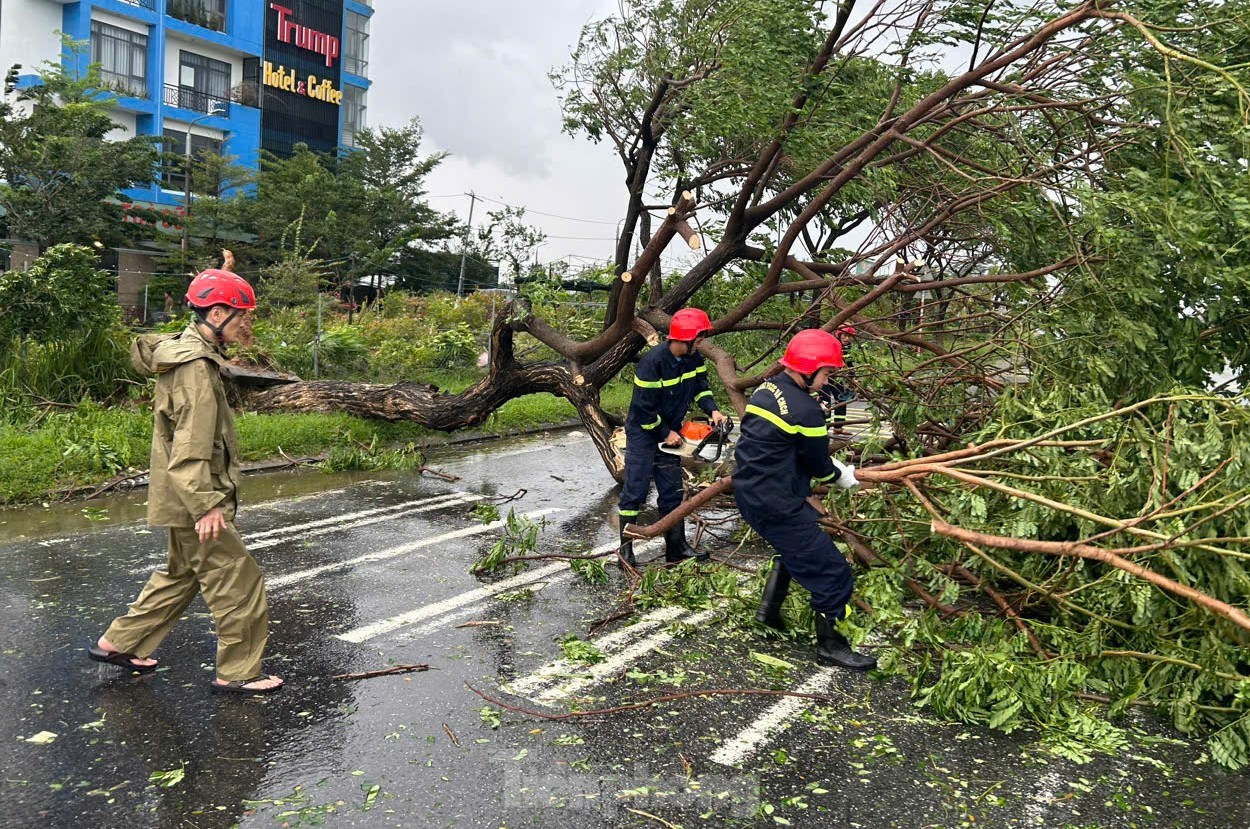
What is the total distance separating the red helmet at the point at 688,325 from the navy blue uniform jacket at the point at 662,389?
217 millimetres

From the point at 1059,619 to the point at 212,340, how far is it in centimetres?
436

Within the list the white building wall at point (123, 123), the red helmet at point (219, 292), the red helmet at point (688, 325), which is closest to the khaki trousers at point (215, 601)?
the red helmet at point (219, 292)

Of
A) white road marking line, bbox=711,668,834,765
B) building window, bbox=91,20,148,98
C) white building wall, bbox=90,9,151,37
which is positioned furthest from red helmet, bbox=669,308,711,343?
white building wall, bbox=90,9,151,37

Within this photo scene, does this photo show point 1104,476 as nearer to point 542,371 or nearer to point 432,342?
point 542,371

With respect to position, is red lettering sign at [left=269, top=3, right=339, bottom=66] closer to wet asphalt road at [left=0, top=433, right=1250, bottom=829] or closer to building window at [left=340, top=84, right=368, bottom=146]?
A: building window at [left=340, top=84, right=368, bottom=146]

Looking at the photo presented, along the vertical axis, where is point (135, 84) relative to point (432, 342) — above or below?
above

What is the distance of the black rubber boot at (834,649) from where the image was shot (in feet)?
15.8

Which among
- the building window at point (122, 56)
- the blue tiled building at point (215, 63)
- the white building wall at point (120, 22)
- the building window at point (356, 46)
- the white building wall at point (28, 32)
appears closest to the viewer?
the white building wall at point (28, 32)

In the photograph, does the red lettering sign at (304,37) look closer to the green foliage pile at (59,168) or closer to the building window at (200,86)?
the building window at (200,86)

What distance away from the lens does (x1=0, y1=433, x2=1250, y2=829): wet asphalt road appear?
3.38 metres

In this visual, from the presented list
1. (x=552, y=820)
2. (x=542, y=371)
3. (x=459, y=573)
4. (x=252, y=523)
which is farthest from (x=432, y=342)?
(x=552, y=820)

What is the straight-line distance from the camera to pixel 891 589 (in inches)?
211

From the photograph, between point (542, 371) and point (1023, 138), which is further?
point (542, 371)

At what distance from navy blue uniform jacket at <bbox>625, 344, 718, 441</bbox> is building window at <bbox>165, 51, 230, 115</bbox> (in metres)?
35.0
